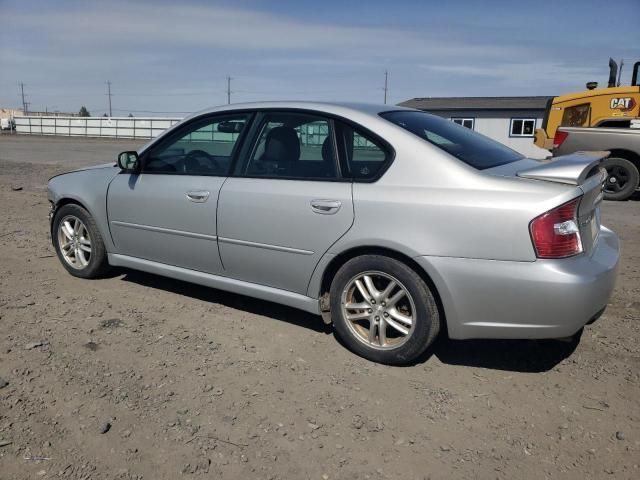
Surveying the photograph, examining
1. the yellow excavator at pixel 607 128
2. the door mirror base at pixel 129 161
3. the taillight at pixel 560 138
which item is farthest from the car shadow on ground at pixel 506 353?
the taillight at pixel 560 138

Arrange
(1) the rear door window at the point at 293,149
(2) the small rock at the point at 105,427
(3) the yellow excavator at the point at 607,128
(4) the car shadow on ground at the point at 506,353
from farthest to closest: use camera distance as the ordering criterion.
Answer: (3) the yellow excavator at the point at 607,128
(1) the rear door window at the point at 293,149
(4) the car shadow on ground at the point at 506,353
(2) the small rock at the point at 105,427

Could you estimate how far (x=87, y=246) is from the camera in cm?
498

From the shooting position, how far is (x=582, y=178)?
311cm

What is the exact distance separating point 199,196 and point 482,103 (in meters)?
33.9

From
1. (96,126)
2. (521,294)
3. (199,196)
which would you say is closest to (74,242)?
(199,196)

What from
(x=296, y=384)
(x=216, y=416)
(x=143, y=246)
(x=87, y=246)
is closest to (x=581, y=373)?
(x=296, y=384)

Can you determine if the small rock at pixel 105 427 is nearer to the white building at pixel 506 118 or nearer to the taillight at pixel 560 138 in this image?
the taillight at pixel 560 138

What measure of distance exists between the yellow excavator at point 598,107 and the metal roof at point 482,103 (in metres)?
19.1

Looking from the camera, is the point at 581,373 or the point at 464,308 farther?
the point at 581,373

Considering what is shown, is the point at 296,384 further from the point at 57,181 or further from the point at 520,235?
the point at 57,181

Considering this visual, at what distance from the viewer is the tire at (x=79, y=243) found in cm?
484

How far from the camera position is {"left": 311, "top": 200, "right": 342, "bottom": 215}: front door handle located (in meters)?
3.46

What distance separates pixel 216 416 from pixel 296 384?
550mm

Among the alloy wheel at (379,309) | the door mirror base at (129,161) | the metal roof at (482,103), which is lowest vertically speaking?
the alloy wheel at (379,309)
